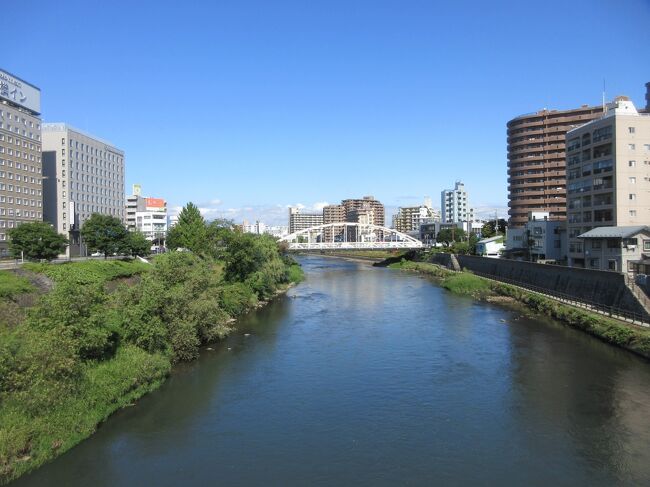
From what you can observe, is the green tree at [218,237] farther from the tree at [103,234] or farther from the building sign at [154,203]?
the building sign at [154,203]

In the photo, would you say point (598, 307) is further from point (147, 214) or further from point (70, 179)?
point (147, 214)

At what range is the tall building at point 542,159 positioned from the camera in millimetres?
54344

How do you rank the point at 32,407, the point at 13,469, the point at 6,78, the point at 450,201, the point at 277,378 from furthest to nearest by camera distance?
the point at 450,201, the point at 6,78, the point at 277,378, the point at 32,407, the point at 13,469

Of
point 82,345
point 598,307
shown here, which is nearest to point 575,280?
point 598,307

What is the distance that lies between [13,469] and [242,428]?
15.3 ft

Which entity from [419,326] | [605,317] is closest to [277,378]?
[419,326]

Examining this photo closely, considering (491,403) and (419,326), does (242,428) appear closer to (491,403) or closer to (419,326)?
(491,403)

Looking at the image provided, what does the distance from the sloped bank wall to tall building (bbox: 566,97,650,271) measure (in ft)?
8.80

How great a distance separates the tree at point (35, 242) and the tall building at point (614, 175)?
30.6 m

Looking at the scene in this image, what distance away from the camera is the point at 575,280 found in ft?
84.1

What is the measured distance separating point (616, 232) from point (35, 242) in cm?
3166

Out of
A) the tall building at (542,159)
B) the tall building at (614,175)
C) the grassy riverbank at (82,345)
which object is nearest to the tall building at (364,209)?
the tall building at (542,159)

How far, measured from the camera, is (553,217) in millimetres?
53469

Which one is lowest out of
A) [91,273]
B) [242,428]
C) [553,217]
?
[242,428]
